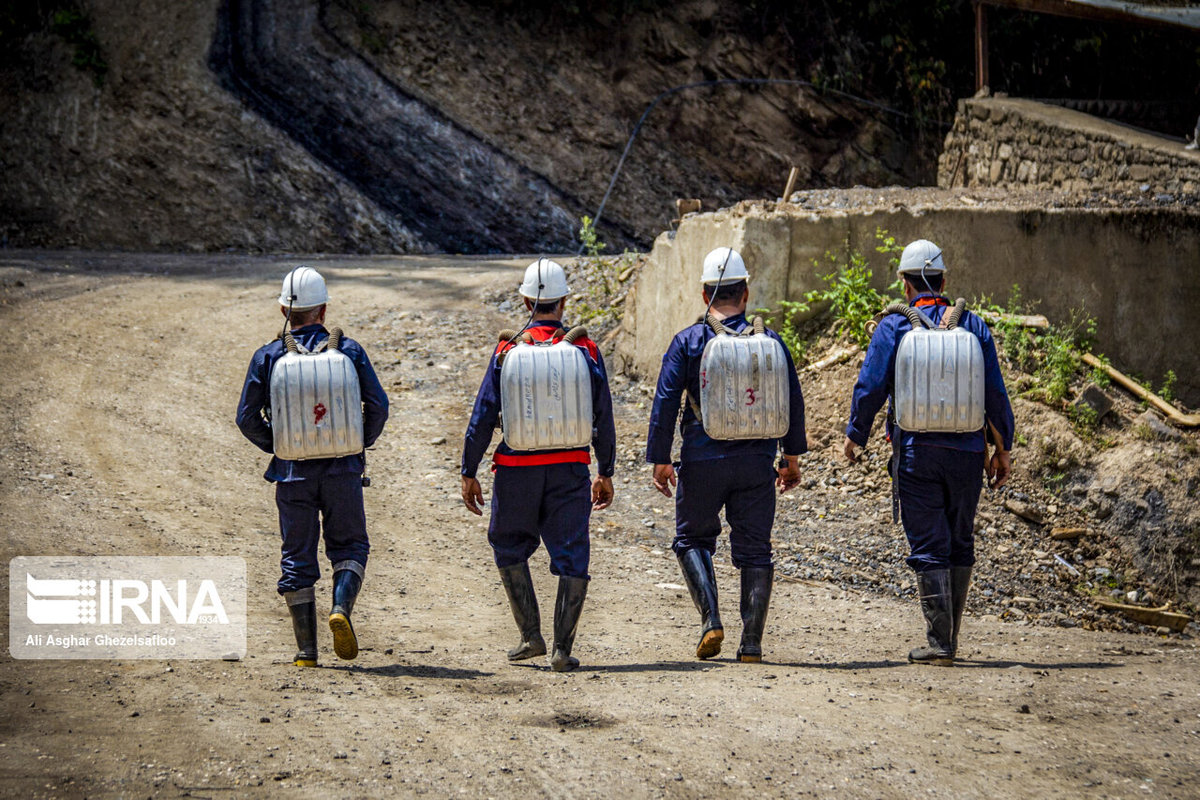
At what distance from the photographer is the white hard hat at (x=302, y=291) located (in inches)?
204

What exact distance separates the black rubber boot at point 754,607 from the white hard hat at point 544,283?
5.05 feet

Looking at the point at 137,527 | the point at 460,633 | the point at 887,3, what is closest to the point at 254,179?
the point at 887,3

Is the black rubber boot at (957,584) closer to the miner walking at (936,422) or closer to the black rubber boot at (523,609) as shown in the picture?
the miner walking at (936,422)

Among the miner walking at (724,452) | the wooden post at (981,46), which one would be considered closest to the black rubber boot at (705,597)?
the miner walking at (724,452)

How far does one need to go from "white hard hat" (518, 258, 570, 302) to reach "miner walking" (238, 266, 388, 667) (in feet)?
2.58

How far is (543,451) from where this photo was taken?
5.12m

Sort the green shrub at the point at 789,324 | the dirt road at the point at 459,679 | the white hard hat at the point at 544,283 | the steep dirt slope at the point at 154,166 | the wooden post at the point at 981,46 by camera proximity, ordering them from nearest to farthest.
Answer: the dirt road at the point at 459,679 → the white hard hat at the point at 544,283 → the green shrub at the point at 789,324 → the wooden post at the point at 981,46 → the steep dirt slope at the point at 154,166

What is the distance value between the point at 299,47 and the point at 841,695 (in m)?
19.7

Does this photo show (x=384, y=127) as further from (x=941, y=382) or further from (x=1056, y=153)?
(x=941, y=382)

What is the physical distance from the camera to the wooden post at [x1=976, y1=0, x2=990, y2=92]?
15266mm

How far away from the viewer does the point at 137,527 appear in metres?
7.02

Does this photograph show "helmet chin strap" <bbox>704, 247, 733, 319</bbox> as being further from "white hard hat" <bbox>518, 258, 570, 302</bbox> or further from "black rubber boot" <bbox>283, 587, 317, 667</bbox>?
"black rubber boot" <bbox>283, 587, 317, 667</bbox>

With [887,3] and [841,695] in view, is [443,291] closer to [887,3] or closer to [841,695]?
[841,695]

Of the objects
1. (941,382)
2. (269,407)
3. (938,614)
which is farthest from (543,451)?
(938,614)
